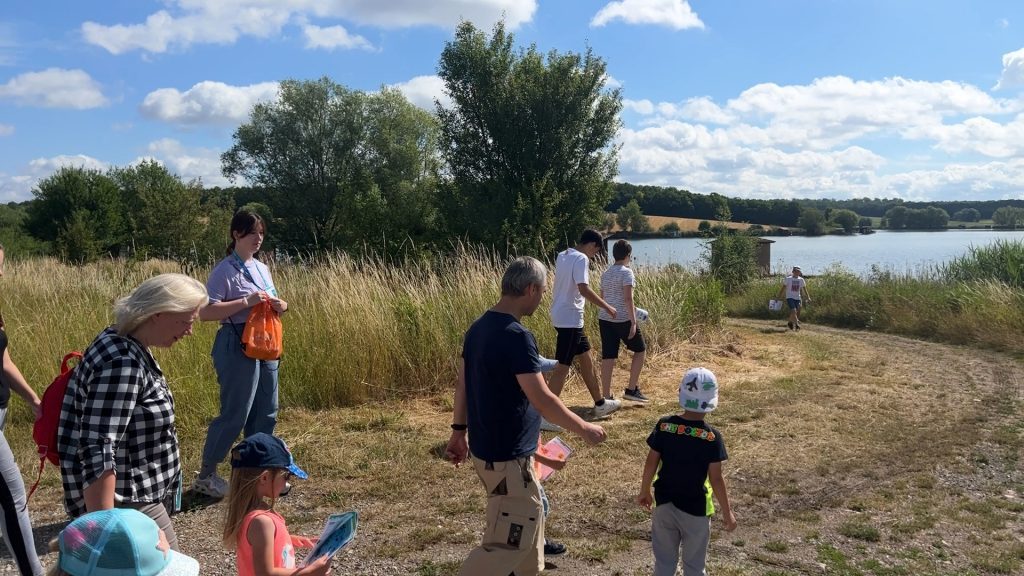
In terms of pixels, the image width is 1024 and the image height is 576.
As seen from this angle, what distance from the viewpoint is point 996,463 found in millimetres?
6012

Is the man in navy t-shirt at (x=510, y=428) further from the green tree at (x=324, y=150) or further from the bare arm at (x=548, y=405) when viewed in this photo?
the green tree at (x=324, y=150)

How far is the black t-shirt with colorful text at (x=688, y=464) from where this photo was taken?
3.17m

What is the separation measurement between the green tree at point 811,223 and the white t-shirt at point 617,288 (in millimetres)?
35411

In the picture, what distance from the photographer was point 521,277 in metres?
3.14

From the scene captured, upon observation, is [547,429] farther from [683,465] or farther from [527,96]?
[527,96]

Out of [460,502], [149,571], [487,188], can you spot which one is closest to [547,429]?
[460,502]

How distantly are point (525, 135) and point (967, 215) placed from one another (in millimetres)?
25974

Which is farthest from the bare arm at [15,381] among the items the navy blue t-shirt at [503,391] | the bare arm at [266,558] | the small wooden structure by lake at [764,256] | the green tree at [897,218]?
the green tree at [897,218]

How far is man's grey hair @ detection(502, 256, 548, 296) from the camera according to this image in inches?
124

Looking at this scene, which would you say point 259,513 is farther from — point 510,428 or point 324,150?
point 324,150

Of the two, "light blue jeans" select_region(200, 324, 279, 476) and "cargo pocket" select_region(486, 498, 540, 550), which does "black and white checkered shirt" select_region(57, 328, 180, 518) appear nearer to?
"cargo pocket" select_region(486, 498, 540, 550)

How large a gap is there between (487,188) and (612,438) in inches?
749

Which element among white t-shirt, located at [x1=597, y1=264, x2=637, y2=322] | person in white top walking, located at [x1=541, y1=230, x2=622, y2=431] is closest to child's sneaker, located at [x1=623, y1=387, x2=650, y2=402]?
white t-shirt, located at [x1=597, y1=264, x2=637, y2=322]

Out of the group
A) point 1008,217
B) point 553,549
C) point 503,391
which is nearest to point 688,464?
point 503,391
